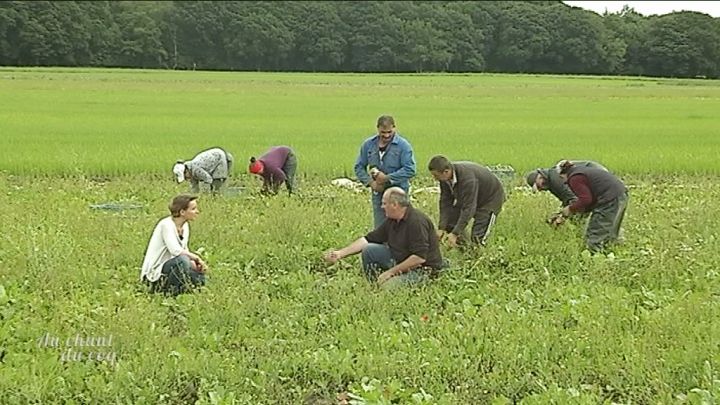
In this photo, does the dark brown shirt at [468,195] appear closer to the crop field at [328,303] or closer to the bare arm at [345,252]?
the crop field at [328,303]

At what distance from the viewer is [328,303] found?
7453 mm

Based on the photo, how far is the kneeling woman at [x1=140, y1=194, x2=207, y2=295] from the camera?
25.6 feet

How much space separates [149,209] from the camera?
481 inches

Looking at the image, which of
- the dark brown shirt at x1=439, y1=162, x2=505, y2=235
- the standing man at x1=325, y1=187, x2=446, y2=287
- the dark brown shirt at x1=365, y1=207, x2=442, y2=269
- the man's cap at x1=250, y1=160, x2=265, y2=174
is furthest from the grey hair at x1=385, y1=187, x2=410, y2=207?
the man's cap at x1=250, y1=160, x2=265, y2=174

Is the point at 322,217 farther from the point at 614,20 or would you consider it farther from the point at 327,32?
the point at 614,20

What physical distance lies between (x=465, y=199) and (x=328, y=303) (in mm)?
2308

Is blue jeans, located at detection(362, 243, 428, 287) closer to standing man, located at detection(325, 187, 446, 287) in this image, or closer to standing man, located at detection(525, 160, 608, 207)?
standing man, located at detection(325, 187, 446, 287)

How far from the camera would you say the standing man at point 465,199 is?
29.7 ft

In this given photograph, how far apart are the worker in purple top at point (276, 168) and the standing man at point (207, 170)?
1.49ft

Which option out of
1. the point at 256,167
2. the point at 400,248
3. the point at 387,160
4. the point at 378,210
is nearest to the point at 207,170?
the point at 256,167

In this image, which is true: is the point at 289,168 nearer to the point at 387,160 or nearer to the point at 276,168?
the point at 276,168

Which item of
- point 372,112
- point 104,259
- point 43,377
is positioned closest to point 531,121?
point 372,112

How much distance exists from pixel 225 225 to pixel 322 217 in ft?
4.17

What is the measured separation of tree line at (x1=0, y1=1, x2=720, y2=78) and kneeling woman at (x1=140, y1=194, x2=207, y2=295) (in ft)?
227
